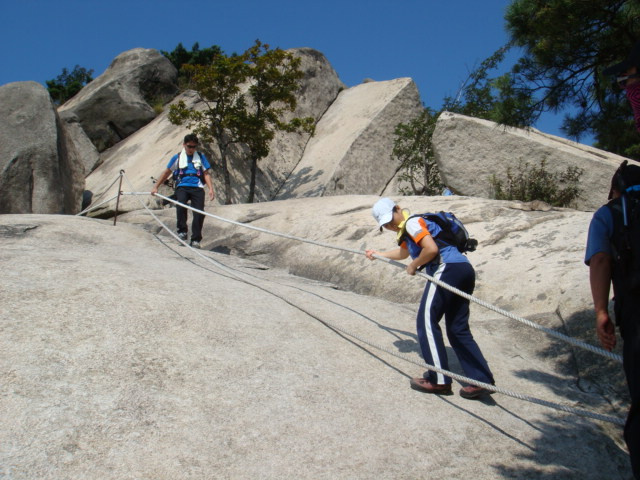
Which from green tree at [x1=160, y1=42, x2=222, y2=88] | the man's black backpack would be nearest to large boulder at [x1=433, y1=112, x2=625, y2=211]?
the man's black backpack

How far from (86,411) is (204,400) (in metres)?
0.68

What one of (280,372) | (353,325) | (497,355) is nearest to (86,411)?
(280,372)

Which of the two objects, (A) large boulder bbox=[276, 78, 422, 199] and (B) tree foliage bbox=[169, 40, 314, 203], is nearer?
(B) tree foliage bbox=[169, 40, 314, 203]

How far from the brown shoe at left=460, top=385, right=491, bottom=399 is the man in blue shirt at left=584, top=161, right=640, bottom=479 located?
4.63 feet

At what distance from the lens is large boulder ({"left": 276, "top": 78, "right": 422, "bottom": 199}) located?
19109 millimetres

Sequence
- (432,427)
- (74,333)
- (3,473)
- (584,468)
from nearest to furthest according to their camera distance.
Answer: (3,473) < (584,468) < (432,427) < (74,333)

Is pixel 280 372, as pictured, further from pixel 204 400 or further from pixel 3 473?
pixel 3 473

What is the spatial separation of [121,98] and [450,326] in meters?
22.4

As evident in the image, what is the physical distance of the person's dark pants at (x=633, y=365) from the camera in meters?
2.59

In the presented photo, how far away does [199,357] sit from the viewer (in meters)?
4.16

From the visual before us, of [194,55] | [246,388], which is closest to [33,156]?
[246,388]

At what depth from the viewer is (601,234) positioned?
290cm

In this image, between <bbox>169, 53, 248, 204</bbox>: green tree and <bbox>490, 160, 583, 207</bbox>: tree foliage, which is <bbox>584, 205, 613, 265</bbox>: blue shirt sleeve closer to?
<bbox>490, 160, 583, 207</bbox>: tree foliage

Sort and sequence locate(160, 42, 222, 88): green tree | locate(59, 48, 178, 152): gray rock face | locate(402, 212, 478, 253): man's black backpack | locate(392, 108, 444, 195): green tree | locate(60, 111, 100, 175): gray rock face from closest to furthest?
1. locate(402, 212, 478, 253): man's black backpack
2. locate(392, 108, 444, 195): green tree
3. locate(60, 111, 100, 175): gray rock face
4. locate(59, 48, 178, 152): gray rock face
5. locate(160, 42, 222, 88): green tree
